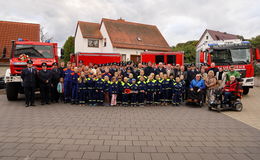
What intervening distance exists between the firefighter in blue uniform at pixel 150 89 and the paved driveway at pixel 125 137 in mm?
2121

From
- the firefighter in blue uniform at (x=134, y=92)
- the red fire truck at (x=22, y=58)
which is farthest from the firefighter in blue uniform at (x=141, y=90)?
the red fire truck at (x=22, y=58)

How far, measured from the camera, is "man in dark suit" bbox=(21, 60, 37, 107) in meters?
8.59

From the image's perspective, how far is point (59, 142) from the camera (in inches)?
174

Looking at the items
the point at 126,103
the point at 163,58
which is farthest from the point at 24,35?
the point at 126,103

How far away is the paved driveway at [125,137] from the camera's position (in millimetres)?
3877

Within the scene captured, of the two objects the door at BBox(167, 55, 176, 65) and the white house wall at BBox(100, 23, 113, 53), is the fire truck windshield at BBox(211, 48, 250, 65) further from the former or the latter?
the white house wall at BBox(100, 23, 113, 53)

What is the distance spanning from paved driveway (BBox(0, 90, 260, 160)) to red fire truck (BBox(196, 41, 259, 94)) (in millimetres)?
5536

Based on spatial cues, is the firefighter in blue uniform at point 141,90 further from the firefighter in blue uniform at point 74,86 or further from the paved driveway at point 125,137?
the firefighter in blue uniform at point 74,86

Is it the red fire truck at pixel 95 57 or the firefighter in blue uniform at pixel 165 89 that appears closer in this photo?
the firefighter in blue uniform at pixel 165 89

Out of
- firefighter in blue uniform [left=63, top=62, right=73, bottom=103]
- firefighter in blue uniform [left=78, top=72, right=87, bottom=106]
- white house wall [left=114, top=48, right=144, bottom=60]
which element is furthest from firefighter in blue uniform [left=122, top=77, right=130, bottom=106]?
white house wall [left=114, top=48, right=144, bottom=60]

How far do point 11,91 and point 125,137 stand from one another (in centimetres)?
799

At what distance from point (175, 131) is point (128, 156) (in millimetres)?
2091

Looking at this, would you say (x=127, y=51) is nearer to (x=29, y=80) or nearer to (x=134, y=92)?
(x=134, y=92)

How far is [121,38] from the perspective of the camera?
3014cm
